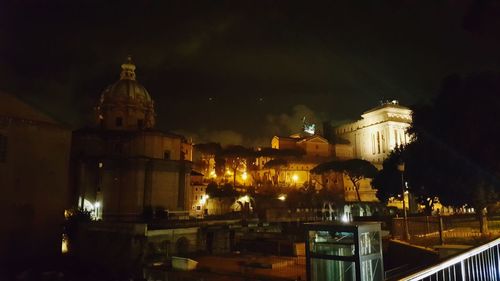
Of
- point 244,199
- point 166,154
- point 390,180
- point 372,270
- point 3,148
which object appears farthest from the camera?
point 244,199

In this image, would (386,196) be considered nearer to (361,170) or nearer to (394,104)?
(361,170)

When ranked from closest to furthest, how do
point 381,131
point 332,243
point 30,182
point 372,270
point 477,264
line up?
point 477,264 → point 372,270 → point 332,243 → point 30,182 → point 381,131

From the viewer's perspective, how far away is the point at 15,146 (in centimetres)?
2992

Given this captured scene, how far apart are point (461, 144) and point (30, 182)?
3112cm

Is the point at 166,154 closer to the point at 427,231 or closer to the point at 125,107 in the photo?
the point at 125,107

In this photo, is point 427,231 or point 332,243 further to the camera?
point 427,231

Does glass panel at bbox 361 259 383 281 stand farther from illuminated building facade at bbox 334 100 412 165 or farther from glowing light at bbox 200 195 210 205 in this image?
illuminated building facade at bbox 334 100 412 165

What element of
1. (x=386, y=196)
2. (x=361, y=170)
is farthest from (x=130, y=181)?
(x=361, y=170)

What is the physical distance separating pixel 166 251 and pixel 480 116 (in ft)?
75.6

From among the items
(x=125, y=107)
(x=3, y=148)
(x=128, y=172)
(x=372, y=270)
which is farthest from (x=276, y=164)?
(x=372, y=270)

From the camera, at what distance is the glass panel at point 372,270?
7117 millimetres

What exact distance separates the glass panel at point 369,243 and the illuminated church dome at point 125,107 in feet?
151

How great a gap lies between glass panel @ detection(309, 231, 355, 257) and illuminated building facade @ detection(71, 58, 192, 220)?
1448 inches

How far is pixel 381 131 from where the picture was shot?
87875 millimetres
